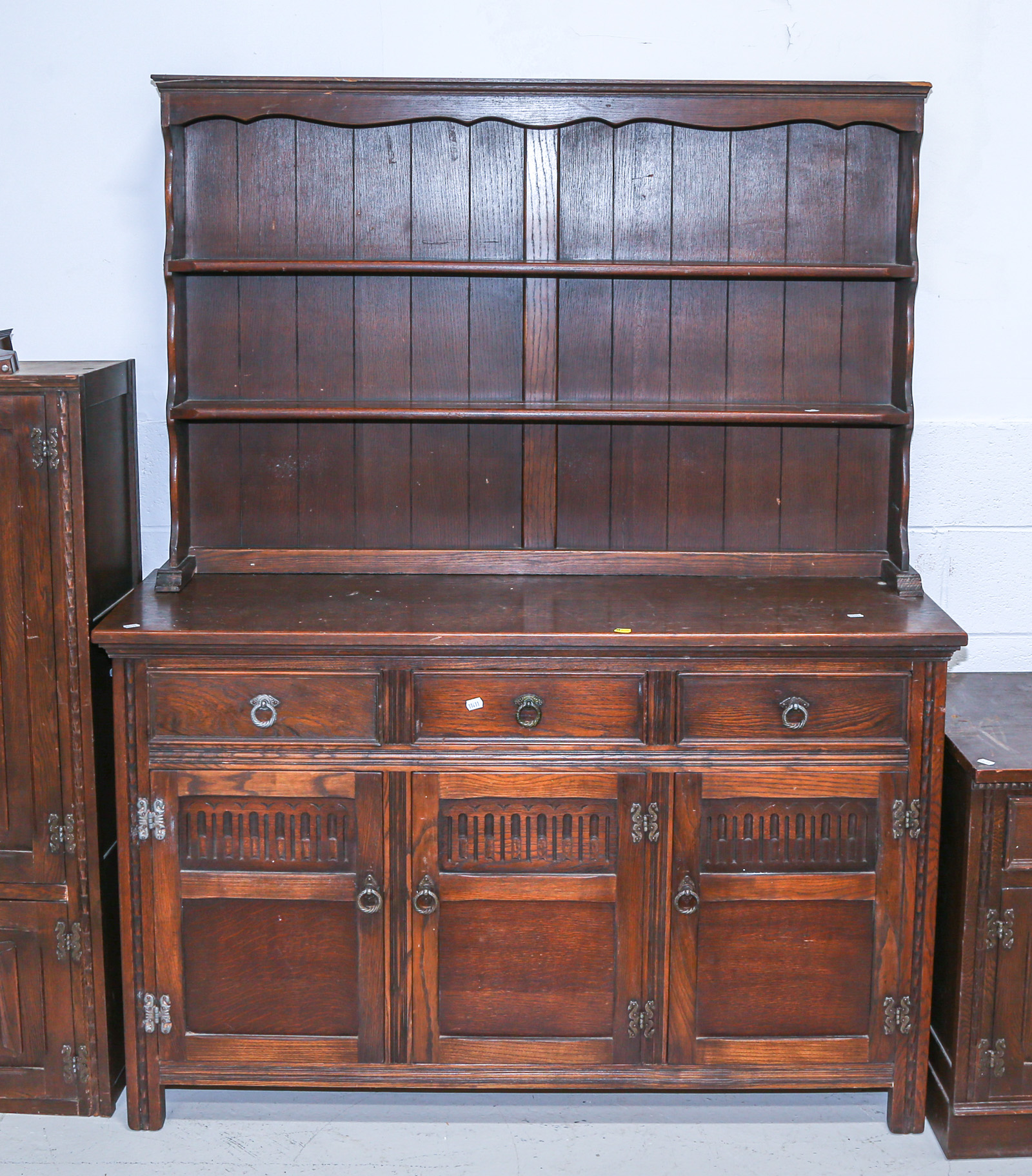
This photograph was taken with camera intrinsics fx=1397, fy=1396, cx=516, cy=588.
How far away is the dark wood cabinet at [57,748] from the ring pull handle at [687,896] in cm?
125

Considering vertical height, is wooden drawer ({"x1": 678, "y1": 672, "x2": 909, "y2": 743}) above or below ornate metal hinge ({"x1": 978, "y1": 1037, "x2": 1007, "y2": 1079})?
above

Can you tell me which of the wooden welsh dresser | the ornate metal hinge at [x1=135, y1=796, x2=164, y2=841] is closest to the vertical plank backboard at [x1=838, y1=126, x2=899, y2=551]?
the wooden welsh dresser

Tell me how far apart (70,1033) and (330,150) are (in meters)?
2.09

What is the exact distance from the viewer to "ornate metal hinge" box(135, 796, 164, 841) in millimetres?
2945

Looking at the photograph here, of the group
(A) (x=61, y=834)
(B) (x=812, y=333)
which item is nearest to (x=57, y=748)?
(A) (x=61, y=834)

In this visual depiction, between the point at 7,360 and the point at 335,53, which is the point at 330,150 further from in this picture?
the point at 7,360

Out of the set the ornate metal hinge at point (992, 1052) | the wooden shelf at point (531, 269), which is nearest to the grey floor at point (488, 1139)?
the ornate metal hinge at point (992, 1052)

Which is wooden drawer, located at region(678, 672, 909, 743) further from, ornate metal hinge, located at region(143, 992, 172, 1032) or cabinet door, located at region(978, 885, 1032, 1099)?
ornate metal hinge, located at region(143, 992, 172, 1032)

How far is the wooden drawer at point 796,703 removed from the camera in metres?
2.91

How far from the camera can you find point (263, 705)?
9.55 feet

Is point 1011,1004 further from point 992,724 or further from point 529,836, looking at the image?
point 529,836

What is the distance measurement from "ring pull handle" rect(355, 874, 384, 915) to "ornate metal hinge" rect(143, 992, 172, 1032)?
0.47 meters

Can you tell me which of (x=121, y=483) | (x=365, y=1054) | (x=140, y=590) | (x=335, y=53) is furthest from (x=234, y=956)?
(x=335, y=53)

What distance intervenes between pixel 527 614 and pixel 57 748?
104cm
